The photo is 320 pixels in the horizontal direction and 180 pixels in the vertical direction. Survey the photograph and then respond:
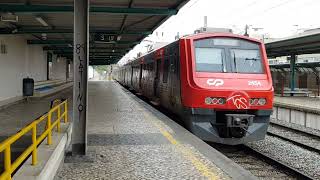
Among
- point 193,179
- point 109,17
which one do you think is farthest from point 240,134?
point 109,17

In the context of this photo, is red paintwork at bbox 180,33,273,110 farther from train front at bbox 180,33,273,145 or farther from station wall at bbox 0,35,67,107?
station wall at bbox 0,35,67,107

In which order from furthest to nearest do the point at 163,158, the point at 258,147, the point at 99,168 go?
the point at 258,147
the point at 163,158
the point at 99,168

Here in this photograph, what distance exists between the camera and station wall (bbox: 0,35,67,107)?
17.8m

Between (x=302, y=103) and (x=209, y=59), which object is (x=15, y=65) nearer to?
(x=209, y=59)

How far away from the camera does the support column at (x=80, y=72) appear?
731 cm

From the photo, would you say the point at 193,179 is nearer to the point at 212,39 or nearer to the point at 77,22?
the point at 77,22

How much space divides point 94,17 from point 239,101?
393 inches

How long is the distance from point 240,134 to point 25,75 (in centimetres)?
1525

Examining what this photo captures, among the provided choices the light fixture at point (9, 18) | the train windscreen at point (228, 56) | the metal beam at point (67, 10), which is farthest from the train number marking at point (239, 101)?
the light fixture at point (9, 18)

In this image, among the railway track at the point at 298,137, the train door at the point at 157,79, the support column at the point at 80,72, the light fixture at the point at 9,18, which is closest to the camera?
the support column at the point at 80,72

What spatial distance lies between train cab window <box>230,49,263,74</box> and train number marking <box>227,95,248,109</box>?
983mm

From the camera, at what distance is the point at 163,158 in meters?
7.10

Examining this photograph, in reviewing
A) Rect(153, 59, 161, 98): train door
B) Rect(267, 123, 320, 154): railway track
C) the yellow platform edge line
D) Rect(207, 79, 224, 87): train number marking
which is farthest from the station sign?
the yellow platform edge line

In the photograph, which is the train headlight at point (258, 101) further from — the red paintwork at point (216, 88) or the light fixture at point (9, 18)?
the light fixture at point (9, 18)
